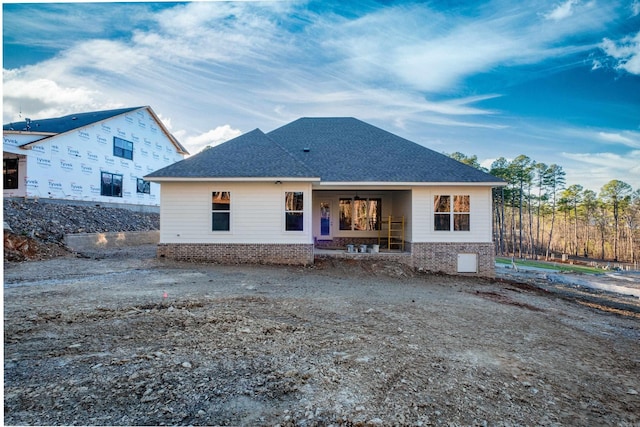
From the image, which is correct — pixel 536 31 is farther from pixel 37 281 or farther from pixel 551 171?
pixel 551 171

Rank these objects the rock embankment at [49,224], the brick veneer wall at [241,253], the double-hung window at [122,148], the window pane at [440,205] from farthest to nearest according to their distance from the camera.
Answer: the double-hung window at [122,148] → the window pane at [440,205] → the brick veneer wall at [241,253] → the rock embankment at [49,224]

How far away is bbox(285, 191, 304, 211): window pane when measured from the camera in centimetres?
1073

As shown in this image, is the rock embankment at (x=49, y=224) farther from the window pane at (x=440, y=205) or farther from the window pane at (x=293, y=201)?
the window pane at (x=440, y=205)

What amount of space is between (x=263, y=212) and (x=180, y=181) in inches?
111

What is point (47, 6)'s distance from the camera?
3967 mm

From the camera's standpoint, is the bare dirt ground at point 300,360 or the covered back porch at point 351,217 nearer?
the bare dirt ground at point 300,360

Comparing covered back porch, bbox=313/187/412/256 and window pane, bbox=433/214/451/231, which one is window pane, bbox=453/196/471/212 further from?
covered back porch, bbox=313/187/412/256

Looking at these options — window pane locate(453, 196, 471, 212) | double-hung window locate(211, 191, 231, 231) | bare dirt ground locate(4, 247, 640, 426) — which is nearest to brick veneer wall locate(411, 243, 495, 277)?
window pane locate(453, 196, 471, 212)

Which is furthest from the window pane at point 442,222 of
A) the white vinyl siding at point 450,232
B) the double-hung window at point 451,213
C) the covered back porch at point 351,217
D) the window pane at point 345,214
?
the window pane at point 345,214

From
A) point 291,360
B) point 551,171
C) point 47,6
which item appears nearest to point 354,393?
point 291,360

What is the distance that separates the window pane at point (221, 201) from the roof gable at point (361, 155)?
3.14 m

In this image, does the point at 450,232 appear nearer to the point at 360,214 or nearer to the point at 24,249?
the point at 360,214

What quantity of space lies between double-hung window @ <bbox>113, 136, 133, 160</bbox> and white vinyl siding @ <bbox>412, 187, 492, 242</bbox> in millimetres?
18329

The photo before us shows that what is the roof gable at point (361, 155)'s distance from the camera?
11.1m
